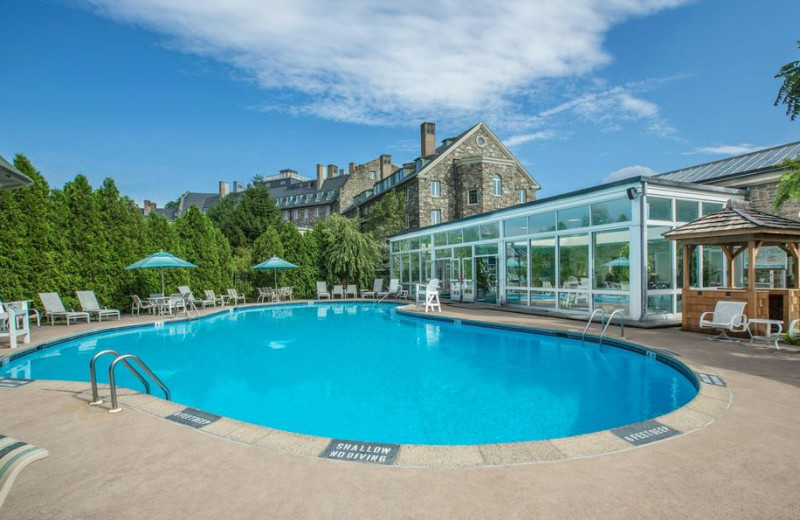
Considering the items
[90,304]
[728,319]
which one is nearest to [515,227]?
[728,319]

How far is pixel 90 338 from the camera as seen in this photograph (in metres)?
9.76

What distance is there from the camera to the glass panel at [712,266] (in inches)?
403

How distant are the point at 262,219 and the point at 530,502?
101 ft

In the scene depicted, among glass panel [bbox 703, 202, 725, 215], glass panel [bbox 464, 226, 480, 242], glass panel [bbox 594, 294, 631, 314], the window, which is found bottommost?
glass panel [bbox 594, 294, 631, 314]

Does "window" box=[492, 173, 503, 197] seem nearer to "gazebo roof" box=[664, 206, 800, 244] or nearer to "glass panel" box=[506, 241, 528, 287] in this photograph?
"glass panel" box=[506, 241, 528, 287]

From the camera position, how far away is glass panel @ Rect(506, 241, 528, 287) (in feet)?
41.8

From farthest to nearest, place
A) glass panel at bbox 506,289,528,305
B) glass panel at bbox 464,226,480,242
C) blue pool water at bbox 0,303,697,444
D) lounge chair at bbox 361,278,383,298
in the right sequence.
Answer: lounge chair at bbox 361,278,383,298
glass panel at bbox 464,226,480,242
glass panel at bbox 506,289,528,305
blue pool water at bbox 0,303,697,444

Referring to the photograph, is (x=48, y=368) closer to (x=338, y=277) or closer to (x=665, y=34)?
(x=338, y=277)

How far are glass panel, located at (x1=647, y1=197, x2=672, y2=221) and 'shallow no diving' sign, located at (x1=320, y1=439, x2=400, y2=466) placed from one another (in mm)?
9146

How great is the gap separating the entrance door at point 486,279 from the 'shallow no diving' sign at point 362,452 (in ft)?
38.8

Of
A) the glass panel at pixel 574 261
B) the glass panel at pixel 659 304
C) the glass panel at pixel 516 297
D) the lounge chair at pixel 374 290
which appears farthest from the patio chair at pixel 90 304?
the glass panel at pixel 659 304

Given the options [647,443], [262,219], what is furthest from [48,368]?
[262,219]

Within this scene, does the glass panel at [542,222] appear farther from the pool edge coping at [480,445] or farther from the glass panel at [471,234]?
the pool edge coping at [480,445]

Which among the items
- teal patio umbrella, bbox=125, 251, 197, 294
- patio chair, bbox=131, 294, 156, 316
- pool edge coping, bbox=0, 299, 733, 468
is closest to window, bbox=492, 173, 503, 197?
teal patio umbrella, bbox=125, 251, 197, 294
